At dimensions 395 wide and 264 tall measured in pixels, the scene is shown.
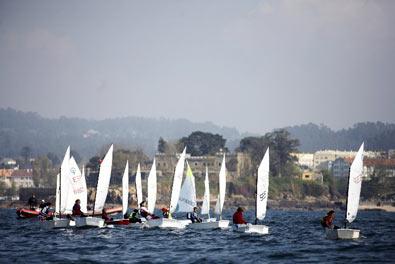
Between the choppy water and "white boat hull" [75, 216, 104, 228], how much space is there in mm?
793

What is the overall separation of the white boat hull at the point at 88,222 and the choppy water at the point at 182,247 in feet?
2.60

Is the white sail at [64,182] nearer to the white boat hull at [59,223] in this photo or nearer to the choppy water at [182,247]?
the white boat hull at [59,223]

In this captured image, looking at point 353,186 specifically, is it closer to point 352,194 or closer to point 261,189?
point 352,194

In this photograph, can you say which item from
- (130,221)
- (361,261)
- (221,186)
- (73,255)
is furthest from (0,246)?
(221,186)

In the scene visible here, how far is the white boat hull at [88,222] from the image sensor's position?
7588 cm

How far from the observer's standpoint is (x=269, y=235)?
243 feet

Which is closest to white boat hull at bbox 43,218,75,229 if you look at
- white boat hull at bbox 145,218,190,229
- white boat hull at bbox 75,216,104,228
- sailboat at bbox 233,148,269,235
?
white boat hull at bbox 75,216,104,228

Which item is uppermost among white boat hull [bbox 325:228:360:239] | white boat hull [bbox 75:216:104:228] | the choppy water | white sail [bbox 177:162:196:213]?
white sail [bbox 177:162:196:213]

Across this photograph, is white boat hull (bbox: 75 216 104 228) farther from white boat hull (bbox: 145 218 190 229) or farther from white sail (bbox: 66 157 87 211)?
white sail (bbox: 66 157 87 211)

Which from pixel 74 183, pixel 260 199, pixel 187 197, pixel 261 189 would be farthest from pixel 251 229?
pixel 74 183

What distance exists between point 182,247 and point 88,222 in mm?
16383

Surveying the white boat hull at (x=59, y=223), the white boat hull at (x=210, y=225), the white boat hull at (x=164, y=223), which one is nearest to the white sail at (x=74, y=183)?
the white boat hull at (x=59, y=223)

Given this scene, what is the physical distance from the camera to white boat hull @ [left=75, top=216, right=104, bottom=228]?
75.9m

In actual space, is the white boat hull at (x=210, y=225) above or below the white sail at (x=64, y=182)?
below
